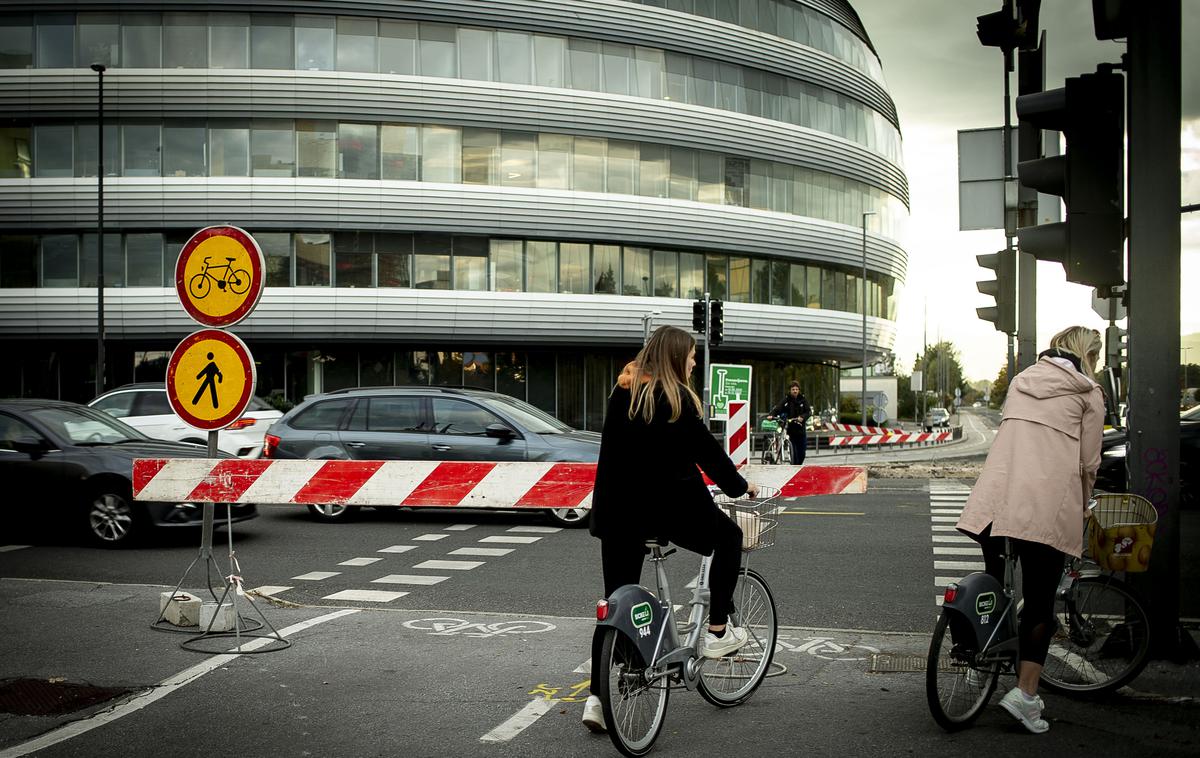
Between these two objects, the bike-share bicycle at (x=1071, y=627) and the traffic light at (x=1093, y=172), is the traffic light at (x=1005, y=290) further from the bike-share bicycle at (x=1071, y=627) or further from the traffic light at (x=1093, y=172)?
the bike-share bicycle at (x=1071, y=627)

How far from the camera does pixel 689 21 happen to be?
40906 mm

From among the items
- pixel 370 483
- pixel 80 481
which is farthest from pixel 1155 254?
pixel 80 481

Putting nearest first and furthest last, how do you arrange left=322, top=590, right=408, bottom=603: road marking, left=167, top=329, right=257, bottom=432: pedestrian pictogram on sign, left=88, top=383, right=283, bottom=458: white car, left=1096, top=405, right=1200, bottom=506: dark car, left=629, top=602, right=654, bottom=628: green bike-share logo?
left=629, top=602, right=654, bottom=628: green bike-share logo
left=167, top=329, right=257, bottom=432: pedestrian pictogram on sign
left=322, top=590, right=408, bottom=603: road marking
left=1096, top=405, right=1200, bottom=506: dark car
left=88, top=383, right=283, bottom=458: white car

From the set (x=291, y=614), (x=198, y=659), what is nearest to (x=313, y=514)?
(x=291, y=614)

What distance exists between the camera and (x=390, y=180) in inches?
1478

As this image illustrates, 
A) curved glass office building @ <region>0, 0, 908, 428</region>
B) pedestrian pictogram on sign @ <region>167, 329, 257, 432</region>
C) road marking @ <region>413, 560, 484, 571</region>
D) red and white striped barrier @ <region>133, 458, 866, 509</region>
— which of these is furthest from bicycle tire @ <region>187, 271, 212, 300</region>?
curved glass office building @ <region>0, 0, 908, 428</region>

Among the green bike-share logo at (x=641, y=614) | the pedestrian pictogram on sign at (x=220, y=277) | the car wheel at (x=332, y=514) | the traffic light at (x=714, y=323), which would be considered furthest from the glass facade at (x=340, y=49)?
the green bike-share logo at (x=641, y=614)

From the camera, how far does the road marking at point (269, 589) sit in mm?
9422

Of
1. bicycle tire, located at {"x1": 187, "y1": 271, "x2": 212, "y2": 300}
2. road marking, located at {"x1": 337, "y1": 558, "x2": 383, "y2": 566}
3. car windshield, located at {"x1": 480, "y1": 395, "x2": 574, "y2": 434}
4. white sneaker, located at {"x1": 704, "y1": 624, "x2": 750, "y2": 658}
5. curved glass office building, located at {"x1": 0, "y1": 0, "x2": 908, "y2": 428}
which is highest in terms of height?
curved glass office building, located at {"x1": 0, "y1": 0, "x2": 908, "y2": 428}

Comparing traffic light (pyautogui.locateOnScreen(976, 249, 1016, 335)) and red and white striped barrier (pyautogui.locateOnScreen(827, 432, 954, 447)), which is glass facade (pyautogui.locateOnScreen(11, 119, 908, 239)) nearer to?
red and white striped barrier (pyautogui.locateOnScreen(827, 432, 954, 447))

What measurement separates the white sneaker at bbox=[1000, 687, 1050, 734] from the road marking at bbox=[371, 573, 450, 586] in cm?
574

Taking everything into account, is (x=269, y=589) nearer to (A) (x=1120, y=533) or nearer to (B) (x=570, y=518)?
(B) (x=570, y=518)

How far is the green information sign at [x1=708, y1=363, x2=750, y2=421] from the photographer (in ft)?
70.9

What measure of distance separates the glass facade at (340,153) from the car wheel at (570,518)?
2574 cm
